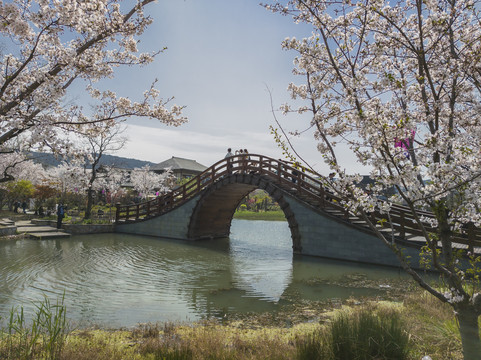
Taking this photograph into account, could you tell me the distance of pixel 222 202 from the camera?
2128cm

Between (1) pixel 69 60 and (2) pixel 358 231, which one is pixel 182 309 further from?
(2) pixel 358 231

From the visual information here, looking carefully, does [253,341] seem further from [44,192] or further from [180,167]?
[180,167]

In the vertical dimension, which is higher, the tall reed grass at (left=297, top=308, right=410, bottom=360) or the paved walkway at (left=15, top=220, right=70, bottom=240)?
the tall reed grass at (left=297, top=308, right=410, bottom=360)

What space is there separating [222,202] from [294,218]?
7.14 metres

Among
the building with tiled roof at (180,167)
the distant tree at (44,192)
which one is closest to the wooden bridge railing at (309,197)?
the distant tree at (44,192)

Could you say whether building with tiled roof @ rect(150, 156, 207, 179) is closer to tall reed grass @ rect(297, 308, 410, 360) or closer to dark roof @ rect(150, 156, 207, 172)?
dark roof @ rect(150, 156, 207, 172)

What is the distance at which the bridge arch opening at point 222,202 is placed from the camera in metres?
16.7

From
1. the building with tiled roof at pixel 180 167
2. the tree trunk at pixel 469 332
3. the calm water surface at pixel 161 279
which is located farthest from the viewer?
the building with tiled roof at pixel 180 167

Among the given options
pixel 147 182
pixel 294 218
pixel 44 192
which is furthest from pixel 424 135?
pixel 147 182

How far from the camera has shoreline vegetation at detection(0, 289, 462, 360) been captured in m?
4.06

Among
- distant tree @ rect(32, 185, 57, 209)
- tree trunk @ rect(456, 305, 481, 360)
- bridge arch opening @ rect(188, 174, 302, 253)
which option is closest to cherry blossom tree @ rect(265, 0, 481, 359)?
tree trunk @ rect(456, 305, 481, 360)

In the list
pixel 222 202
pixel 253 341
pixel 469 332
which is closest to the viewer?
pixel 469 332

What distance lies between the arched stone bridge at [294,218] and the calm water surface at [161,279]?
869mm

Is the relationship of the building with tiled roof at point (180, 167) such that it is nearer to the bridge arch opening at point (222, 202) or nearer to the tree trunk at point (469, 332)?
the bridge arch opening at point (222, 202)
